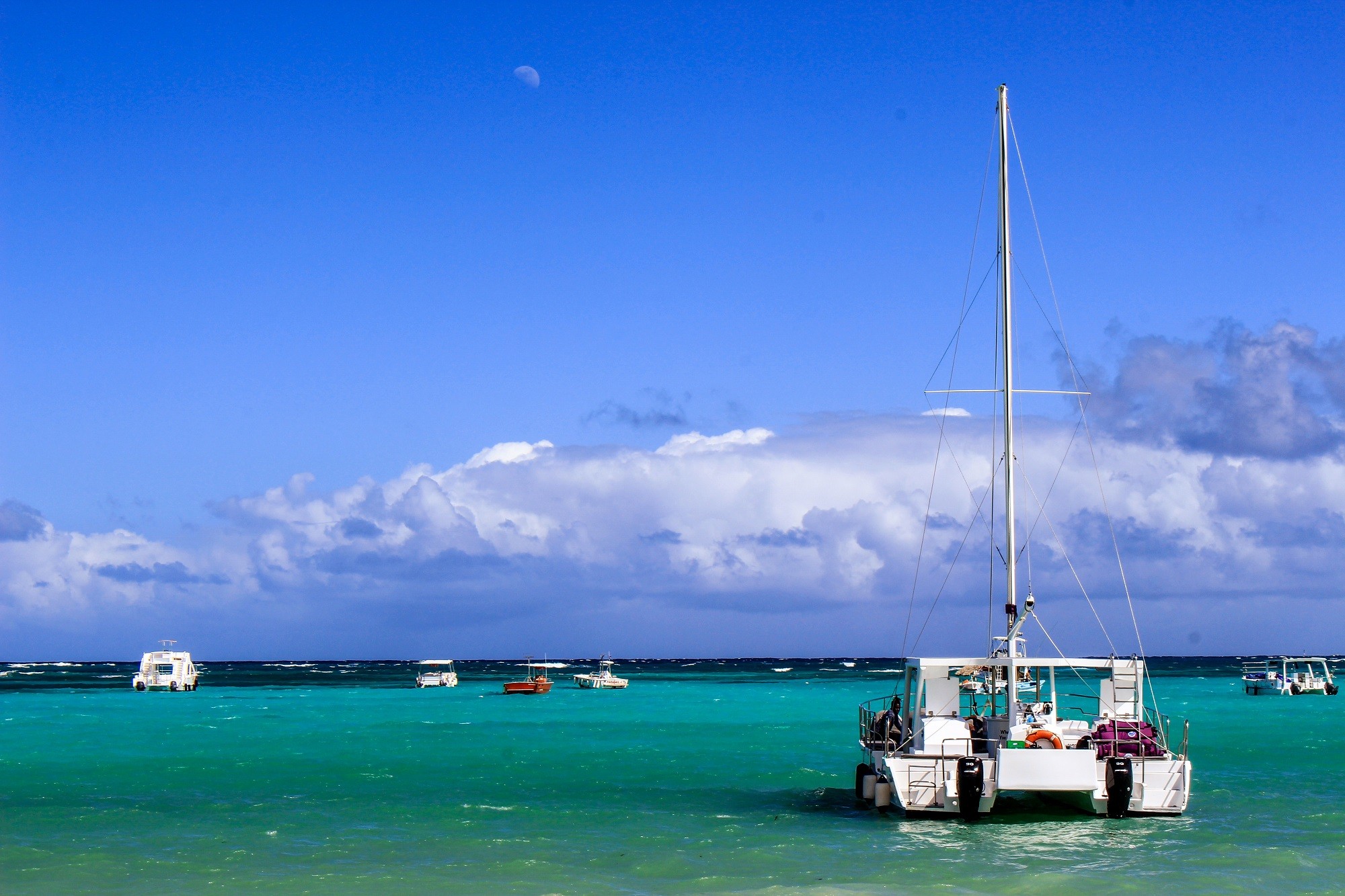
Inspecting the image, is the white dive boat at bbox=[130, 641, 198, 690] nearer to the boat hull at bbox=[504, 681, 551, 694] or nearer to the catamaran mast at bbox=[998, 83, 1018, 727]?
the boat hull at bbox=[504, 681, 551, 694]

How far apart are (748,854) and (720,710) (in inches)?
2574

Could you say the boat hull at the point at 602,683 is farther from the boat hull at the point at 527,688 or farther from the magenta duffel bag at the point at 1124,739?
the magenta duffel bag at the point at 1124,739

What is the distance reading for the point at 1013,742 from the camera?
89.0 ft

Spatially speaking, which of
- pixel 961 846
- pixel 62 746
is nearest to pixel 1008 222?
pixel 961 846

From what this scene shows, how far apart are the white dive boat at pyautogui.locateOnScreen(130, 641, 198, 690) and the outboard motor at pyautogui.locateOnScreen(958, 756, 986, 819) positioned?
109401mm

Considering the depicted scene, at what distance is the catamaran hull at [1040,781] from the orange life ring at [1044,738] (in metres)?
0.82

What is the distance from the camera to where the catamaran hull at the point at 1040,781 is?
26.3m

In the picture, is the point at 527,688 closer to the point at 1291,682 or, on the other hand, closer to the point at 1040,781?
the point at 1291,682

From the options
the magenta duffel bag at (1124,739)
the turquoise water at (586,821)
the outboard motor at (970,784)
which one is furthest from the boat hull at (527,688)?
the magenta duffel bag at (1124,739)

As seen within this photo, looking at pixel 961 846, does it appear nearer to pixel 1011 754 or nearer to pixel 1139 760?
pixel 1011 754

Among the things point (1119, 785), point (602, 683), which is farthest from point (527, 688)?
point (1119, 785)

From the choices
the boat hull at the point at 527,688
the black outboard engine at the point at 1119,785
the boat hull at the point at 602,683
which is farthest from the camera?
the boat hull at the point at 602,683

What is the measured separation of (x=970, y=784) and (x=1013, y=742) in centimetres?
126

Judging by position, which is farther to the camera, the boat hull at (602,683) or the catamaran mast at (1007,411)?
the boat hull at (602,683)
